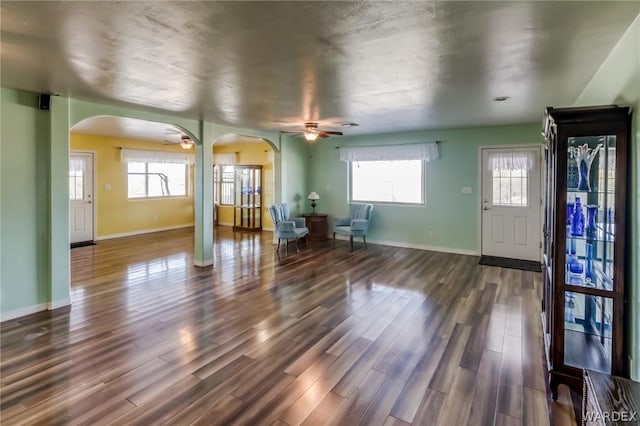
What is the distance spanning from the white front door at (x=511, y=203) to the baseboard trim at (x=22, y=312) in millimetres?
6608

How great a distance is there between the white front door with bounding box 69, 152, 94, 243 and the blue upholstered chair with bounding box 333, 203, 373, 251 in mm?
5529

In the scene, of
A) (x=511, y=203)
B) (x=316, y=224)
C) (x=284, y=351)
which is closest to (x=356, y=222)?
(x=316, y=224)

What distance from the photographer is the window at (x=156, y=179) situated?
8906mm

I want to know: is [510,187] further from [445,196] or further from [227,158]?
[227,158]

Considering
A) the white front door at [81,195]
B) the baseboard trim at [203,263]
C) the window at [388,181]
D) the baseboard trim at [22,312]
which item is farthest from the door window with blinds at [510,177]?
the white front door at [81,195]

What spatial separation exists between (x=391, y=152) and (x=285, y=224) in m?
2.66

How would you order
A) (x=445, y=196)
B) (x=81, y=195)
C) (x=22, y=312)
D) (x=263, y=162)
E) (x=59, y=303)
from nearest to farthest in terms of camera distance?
1. (x=22, y=312)
2. (x=59, y=303)
3. (x=445, y=196)
4. (x=81, y=195)
5. (x=263, y=162)

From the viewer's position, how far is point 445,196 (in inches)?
268

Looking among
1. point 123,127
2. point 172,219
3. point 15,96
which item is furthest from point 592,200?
point 172,219

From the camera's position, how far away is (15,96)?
11.6 feet

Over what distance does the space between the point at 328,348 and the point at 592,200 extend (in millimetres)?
2247

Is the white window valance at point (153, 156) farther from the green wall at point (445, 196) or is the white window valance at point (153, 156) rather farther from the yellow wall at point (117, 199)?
the green wall at point (445, 196)

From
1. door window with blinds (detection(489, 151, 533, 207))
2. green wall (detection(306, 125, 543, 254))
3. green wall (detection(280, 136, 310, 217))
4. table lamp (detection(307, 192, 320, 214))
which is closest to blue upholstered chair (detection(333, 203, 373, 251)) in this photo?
green wall (detection(306, 125, 543, 254))

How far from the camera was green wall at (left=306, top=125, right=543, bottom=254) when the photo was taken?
632cm
